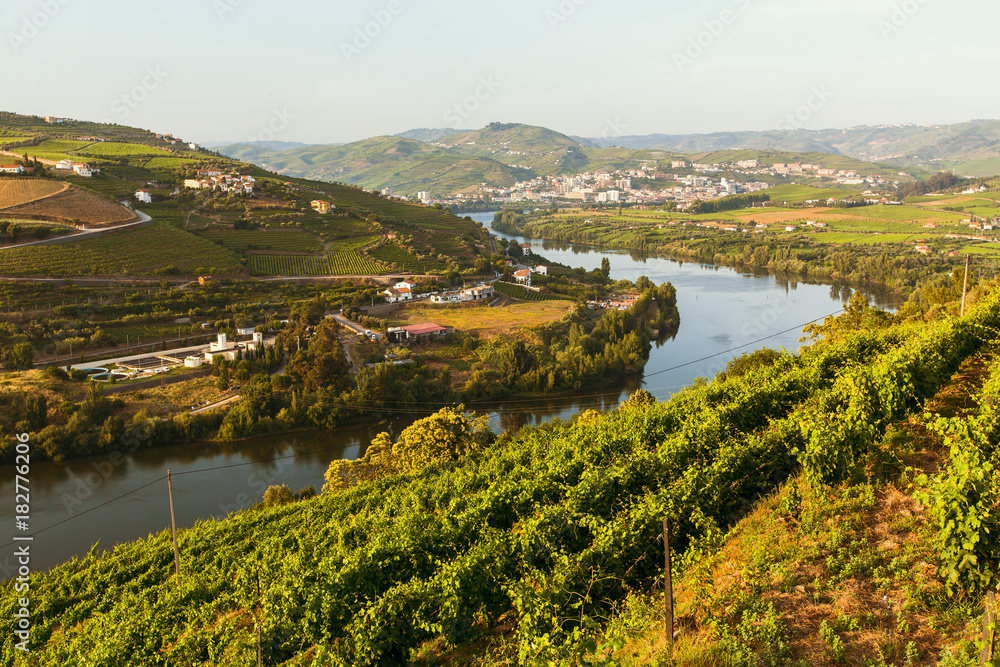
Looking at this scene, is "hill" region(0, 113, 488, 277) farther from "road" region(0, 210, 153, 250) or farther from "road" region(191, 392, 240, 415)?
"road" region(191, 392, 240, 415)

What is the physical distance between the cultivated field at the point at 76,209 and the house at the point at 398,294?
17647mm

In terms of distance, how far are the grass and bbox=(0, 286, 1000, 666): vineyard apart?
18.9 meters

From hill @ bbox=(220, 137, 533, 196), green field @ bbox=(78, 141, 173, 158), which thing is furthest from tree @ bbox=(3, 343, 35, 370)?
hill @ bbox=(220, 137, 533, 196)

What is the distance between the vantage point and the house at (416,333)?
2731 centimetres

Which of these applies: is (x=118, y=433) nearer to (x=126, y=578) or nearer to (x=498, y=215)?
(x=126, y=578)

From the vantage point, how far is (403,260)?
40969mm

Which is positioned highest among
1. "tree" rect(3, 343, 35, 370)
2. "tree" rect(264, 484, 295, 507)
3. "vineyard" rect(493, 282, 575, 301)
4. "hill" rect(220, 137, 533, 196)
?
"hill" rect(220, 137, 533, 196)

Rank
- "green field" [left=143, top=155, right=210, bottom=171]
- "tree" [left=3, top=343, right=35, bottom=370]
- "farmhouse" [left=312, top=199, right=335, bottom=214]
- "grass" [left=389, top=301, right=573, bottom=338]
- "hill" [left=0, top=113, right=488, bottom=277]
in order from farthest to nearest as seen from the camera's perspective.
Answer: "green field" [left=143, top=155, right=210, bottom=171]
"farmhouse" [left=312, top=199, right=335, bottom=214]
"hill" [left=0, top=113, right=488, bottom=277]
"grass" [left=389, top=301, right=573, bottom=338]
"tree" [left=3, top=343, right=35, bottom=370]

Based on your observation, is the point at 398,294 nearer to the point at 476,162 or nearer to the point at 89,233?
the point at 89,233

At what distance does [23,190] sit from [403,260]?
79.3 feet

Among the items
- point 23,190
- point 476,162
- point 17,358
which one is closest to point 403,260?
point 17,358

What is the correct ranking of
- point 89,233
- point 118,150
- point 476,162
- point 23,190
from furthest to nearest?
point 476,162 → point 118,150 → point 23,190 → point 89,233

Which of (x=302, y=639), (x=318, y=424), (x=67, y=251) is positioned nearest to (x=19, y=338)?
(x=67, y=251)

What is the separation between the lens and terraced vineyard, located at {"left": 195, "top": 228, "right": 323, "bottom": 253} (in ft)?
124
